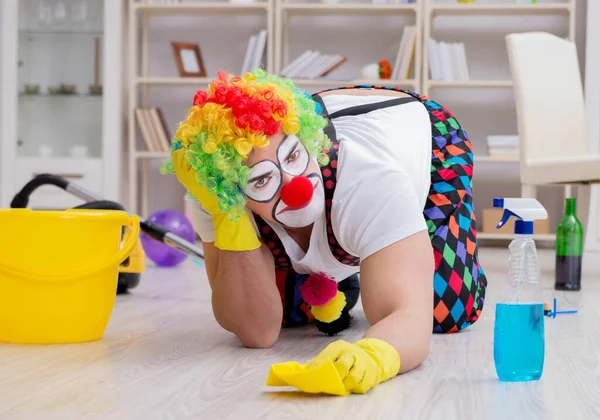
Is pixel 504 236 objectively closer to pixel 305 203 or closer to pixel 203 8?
pixel 203 8

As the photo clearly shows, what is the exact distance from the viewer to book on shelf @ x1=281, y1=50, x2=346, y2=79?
4633 mm

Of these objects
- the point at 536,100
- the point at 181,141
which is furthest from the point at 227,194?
the point at 536,100

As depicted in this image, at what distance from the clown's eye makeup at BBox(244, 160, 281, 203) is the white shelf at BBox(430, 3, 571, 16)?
3387 millimetres

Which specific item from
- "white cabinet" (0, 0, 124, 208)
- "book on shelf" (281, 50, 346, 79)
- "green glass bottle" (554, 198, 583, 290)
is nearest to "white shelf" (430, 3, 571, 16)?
"book on shelf" (281, 50, 346, 79)

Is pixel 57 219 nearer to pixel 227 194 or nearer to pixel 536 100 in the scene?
pixel 227 194

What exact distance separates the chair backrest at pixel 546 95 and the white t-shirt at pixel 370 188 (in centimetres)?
180

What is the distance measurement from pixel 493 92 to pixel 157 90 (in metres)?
1.95

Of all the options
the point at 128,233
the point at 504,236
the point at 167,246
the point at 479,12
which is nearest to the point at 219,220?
the point at 128,233

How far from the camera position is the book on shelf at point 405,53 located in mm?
4535

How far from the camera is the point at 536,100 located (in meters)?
3.48

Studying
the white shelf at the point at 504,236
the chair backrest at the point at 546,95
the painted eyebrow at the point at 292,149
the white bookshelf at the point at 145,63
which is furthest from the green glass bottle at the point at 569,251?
the white bookshelf at the point at 145,63

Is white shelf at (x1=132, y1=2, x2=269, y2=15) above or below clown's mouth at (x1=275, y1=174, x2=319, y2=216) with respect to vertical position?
above

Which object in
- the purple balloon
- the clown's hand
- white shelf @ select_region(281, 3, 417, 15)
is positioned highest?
white shelf @ select_region(281, 3, 417, 15)

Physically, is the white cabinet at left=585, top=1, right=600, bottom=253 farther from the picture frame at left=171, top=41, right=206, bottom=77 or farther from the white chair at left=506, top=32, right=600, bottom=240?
the picture frame at left=171, top=41, right=206, bottom=77
